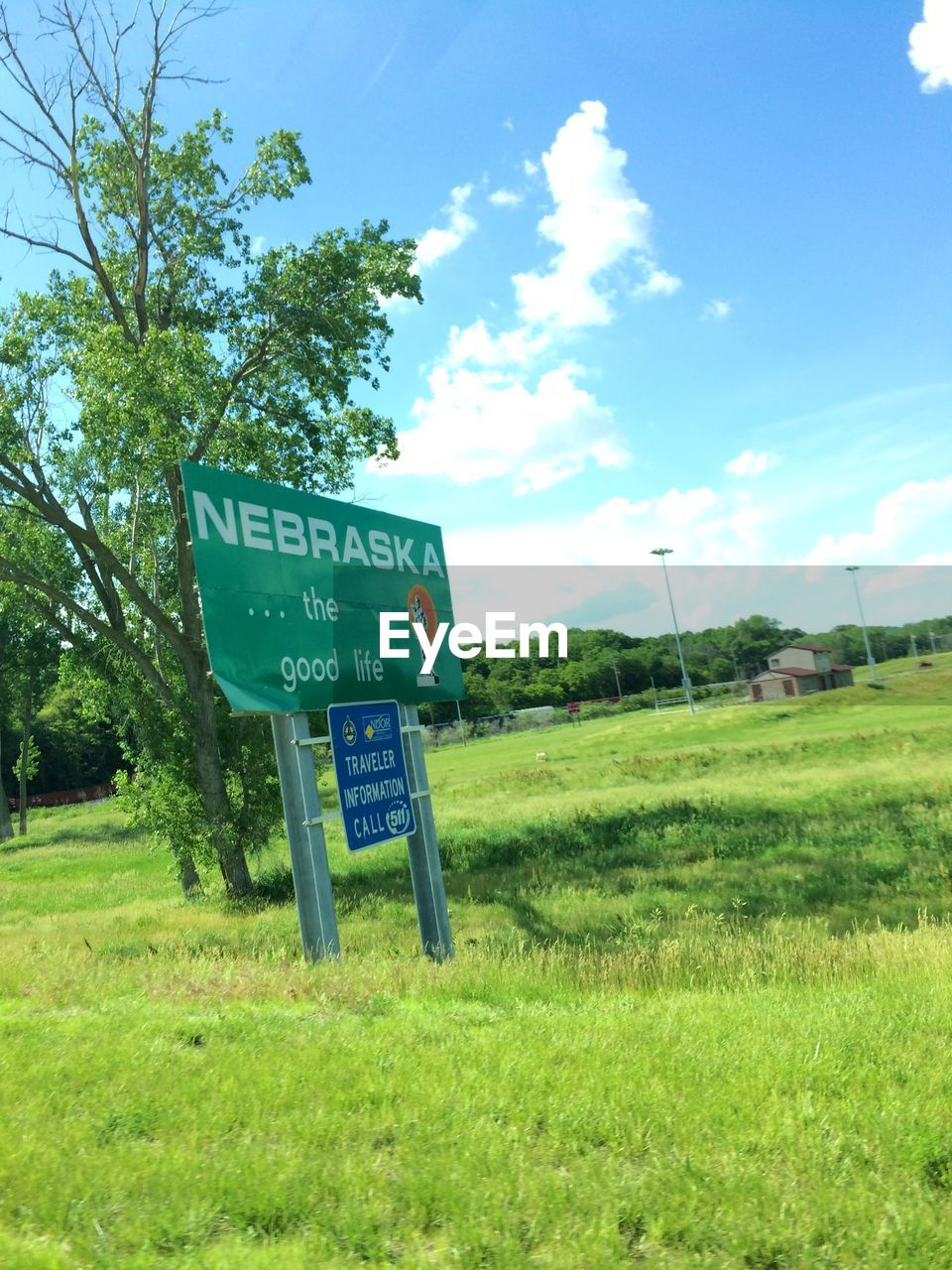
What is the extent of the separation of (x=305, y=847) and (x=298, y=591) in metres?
2.92

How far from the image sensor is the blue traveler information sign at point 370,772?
11492 millimetres

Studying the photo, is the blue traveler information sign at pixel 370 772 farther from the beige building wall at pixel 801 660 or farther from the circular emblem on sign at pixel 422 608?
the beige building wall at pixel 801 660

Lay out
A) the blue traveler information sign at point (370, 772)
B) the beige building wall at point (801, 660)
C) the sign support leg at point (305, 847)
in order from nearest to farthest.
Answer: the sign support leg at point (305, 847) < the blue traveler information sign at point (370, 772) < the beige building wall at point (801, 660)

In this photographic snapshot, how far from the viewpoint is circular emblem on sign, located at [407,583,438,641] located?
46.3 ft

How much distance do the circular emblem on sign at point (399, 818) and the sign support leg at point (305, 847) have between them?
1014mm

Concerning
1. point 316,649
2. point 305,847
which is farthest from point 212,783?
point 305,847

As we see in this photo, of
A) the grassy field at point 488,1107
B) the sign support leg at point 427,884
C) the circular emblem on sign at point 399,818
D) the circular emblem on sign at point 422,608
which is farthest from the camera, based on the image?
the circular emblem on sign at point 422,608

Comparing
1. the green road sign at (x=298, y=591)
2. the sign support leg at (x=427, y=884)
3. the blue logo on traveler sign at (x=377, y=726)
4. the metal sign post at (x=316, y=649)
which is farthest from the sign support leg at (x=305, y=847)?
the sign support leg at (x=427, y=884)

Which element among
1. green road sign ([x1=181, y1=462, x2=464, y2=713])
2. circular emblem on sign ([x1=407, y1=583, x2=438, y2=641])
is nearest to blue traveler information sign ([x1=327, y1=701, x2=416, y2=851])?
green road sign ([x1=181, y1=462, x2=464, y2=713])

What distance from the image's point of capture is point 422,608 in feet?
47.4

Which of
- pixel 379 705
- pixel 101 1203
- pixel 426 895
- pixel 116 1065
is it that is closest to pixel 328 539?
pixel 379 705

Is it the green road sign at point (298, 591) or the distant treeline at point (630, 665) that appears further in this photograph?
the distant treeline at point (630, 665)

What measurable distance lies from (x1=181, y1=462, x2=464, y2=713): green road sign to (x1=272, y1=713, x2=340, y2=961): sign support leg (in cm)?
47

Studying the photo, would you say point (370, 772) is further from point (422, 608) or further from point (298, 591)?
point (422, 608)
